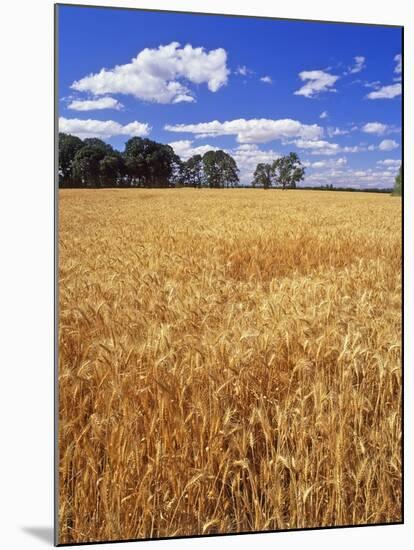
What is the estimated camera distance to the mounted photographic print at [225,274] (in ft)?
9.66

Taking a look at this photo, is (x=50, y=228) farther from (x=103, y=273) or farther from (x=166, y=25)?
(x=166, y=25)

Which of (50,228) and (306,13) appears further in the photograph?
(306,13)

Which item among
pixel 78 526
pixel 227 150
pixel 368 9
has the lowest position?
pixel 78 526

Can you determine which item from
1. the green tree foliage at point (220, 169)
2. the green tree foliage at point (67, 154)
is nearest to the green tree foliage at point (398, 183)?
the green tree foliage at point (220, 169)

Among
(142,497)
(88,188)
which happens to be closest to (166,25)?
(88,188)

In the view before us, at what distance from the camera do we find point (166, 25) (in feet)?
9.95

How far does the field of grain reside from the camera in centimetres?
294

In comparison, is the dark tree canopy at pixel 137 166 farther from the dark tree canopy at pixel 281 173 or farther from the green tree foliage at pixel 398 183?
the green tree foliage at pixel 398 183

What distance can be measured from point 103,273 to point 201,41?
0.99 m

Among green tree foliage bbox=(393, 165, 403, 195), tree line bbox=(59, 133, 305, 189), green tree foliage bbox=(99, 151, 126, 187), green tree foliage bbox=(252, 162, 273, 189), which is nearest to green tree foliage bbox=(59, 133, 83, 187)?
tree line bbox=(59, 133, 305, 189)

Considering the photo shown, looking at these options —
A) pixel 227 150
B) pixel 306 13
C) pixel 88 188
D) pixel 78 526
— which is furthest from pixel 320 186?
pixel 78 526

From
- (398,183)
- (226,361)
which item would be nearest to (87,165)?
(226,361)

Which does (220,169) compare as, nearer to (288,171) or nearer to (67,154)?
(288,171)

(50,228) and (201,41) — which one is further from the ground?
(201,41)
